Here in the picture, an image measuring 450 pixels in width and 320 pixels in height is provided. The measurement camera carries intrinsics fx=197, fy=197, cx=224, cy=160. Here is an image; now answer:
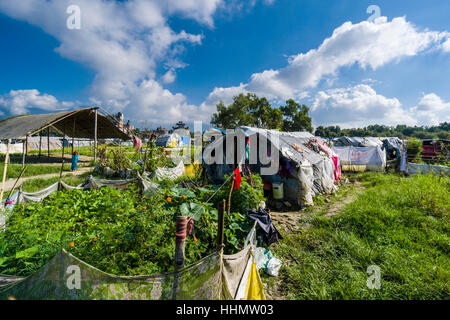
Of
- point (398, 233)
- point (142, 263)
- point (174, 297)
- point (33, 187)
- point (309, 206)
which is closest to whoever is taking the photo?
point (174, 297)

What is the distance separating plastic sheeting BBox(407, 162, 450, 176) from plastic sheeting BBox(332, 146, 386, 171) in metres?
2.21

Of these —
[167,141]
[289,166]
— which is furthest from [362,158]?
[167,141]

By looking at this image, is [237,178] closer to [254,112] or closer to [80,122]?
[80,122]

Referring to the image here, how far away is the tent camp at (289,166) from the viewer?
20.4 feet

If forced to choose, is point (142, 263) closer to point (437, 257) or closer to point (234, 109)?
point (437, 257)

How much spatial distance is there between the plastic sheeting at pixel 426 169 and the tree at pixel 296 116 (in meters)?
26.9

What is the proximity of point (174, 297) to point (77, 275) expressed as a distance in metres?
0.79

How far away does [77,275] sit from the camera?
61.1 inches

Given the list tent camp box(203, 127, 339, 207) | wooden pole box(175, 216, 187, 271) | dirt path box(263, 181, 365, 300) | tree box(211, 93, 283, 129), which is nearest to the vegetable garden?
wooden pole box(175, 216, 187, 271)

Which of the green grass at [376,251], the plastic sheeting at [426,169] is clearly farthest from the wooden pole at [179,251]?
the plastic sheeting at [426,169]

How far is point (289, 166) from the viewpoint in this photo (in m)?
6.39

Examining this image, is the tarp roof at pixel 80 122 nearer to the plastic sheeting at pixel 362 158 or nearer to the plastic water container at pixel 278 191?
the plastic water container at pixel 278 191

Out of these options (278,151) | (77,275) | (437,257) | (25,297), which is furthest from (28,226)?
(437,257)
